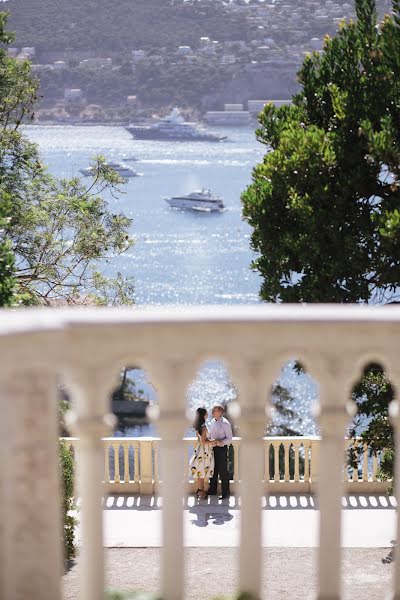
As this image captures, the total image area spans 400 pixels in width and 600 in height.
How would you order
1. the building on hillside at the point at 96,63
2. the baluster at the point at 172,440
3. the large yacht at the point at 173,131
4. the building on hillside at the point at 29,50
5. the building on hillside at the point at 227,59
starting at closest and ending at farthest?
the baluster at the point at 172,440 < the building on hillside at the point at 29,50 < the large yacht at the point at 173,131 < the building on hillside at the point at 96,63 < the building on hillside at the point at 227,59

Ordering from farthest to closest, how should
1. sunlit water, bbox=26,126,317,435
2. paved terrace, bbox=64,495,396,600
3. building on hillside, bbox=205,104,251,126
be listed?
building on hillside, bbox=205,104,251,126 → sunlit water, bbox=26,126,317,435 → paved terrace, bbox=64,495,396,600

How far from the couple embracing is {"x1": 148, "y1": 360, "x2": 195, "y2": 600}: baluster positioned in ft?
25.9

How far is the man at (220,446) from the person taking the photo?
10.6 meters

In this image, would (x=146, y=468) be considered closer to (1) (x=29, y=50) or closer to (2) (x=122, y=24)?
(1) (x=29, y=50)

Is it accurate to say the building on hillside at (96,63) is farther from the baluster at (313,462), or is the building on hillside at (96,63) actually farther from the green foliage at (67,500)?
the green foliage at (67,500)

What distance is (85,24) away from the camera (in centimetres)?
16312

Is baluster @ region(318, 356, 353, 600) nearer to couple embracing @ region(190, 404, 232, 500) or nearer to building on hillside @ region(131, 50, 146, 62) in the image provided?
couple embracing @ region(190, 404, 232, 500)

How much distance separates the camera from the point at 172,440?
2736 mm

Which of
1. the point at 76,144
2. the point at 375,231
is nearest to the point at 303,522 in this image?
the point at 375,231

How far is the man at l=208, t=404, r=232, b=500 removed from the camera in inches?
417

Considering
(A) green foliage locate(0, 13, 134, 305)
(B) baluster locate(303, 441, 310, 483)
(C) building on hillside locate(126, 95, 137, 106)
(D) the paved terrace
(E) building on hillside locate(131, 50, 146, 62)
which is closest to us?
(D) the paved terrace

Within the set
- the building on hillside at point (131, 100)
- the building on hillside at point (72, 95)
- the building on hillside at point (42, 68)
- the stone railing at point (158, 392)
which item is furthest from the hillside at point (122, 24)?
the stone railing at point (158, 392)

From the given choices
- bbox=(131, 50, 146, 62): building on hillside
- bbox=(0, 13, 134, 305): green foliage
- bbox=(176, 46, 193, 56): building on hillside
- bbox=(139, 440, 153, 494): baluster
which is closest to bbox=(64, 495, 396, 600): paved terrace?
bbox=(139, 440, 153, 494): baluster

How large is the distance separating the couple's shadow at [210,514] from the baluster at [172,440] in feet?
25.9
